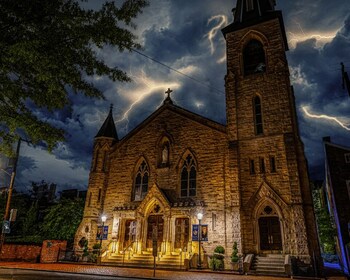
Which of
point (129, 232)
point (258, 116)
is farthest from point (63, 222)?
point (258, 116)

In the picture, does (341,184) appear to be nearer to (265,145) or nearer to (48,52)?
(265,145)

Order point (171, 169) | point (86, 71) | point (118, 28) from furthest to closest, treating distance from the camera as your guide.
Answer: point (171, 169) < point (86, 71) < point (118, 28)

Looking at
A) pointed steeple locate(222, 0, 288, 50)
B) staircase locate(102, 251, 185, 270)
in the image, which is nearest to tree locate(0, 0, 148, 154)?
staircase locate(102, 251, 185, 270)

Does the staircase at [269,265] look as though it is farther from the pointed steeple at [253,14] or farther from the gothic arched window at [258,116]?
the pointed steeple at [253,14]

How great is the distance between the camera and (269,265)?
1532 cm

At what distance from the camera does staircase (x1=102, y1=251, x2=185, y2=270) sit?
1692cm

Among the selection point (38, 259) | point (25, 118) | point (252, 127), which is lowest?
point (38, 259)

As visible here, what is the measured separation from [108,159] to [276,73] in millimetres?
15303

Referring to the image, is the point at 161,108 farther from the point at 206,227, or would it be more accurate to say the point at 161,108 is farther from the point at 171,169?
the point at 206,227

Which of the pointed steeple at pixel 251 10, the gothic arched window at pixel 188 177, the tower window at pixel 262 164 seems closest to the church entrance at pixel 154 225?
the gothic arched window at pixel 188 177

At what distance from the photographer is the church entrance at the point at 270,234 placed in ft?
54.4

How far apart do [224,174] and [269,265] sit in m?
6.23

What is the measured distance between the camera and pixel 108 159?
79.9ft

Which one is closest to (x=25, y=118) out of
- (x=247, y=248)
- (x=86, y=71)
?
(x=86, y=71)
